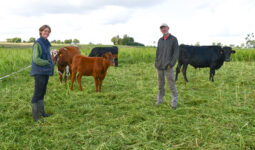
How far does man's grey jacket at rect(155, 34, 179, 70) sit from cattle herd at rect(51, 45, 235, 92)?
1.95 metres

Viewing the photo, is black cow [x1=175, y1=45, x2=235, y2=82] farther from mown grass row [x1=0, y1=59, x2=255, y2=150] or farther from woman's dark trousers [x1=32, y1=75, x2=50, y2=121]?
woman's dark trousers [x1=32, y1=75, x2=50, y2=121]

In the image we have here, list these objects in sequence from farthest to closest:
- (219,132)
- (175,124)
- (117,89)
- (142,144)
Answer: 1. (117,89)
2. (175,124)
3. (219,132)
4. (142,144)

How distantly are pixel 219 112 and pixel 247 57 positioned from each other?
52.1 ft

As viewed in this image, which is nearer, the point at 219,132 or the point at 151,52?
the point at 219,132

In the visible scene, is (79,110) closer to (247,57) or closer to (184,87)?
(184,87)

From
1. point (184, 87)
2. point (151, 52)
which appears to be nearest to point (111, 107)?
point (184, 87)

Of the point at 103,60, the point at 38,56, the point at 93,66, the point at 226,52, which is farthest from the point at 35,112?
the point at 226,52

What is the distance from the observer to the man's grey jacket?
4488mm

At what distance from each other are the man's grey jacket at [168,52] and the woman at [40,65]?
7.96ft

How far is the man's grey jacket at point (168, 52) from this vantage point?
177 inches

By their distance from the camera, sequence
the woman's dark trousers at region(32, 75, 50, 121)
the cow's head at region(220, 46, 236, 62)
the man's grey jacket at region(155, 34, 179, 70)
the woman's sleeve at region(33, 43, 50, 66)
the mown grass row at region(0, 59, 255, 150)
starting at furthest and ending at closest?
the cow's head at region(220, 46, 236, 62) → the man's grey jacket at region(155, 34, 179, 70) → the woman's dark trousers at region(32, 75, 50, 121) → the woman's sleeve at region(33, 43, 50, 66) → the mown grass row at region(0, 59, 255, 150)

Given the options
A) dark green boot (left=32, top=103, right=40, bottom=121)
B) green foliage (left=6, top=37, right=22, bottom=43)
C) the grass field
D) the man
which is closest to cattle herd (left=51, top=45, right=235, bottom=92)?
the grass field

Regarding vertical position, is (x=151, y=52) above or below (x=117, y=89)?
above

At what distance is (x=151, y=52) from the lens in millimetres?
17500
